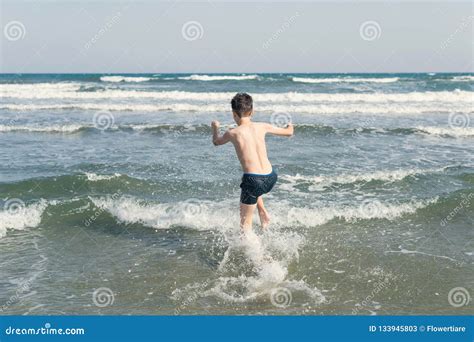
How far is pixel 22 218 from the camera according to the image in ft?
23.4

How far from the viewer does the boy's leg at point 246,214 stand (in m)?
5.47

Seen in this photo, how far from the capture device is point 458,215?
723 centimetres

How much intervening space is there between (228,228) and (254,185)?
1600mm

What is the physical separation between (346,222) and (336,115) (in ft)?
44.3

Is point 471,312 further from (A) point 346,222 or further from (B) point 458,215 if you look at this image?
(B) point 458,215

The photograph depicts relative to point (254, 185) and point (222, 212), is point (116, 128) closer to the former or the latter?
point (222, 212)

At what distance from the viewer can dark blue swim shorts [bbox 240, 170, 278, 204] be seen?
5.30 meters

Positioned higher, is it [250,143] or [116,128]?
[250,143]

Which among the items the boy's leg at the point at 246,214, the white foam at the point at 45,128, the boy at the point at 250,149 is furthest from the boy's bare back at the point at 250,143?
the white foam at the point at 45,128

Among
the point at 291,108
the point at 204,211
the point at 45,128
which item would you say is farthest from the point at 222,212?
the point at 291,108

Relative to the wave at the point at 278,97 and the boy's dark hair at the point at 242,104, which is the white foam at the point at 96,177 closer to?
the boy's dark hair at the point at 242,104

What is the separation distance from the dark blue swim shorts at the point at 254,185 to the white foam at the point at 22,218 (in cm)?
362

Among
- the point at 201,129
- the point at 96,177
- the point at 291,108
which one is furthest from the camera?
the point at 291,108

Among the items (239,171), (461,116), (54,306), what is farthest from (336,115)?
(54,306)
